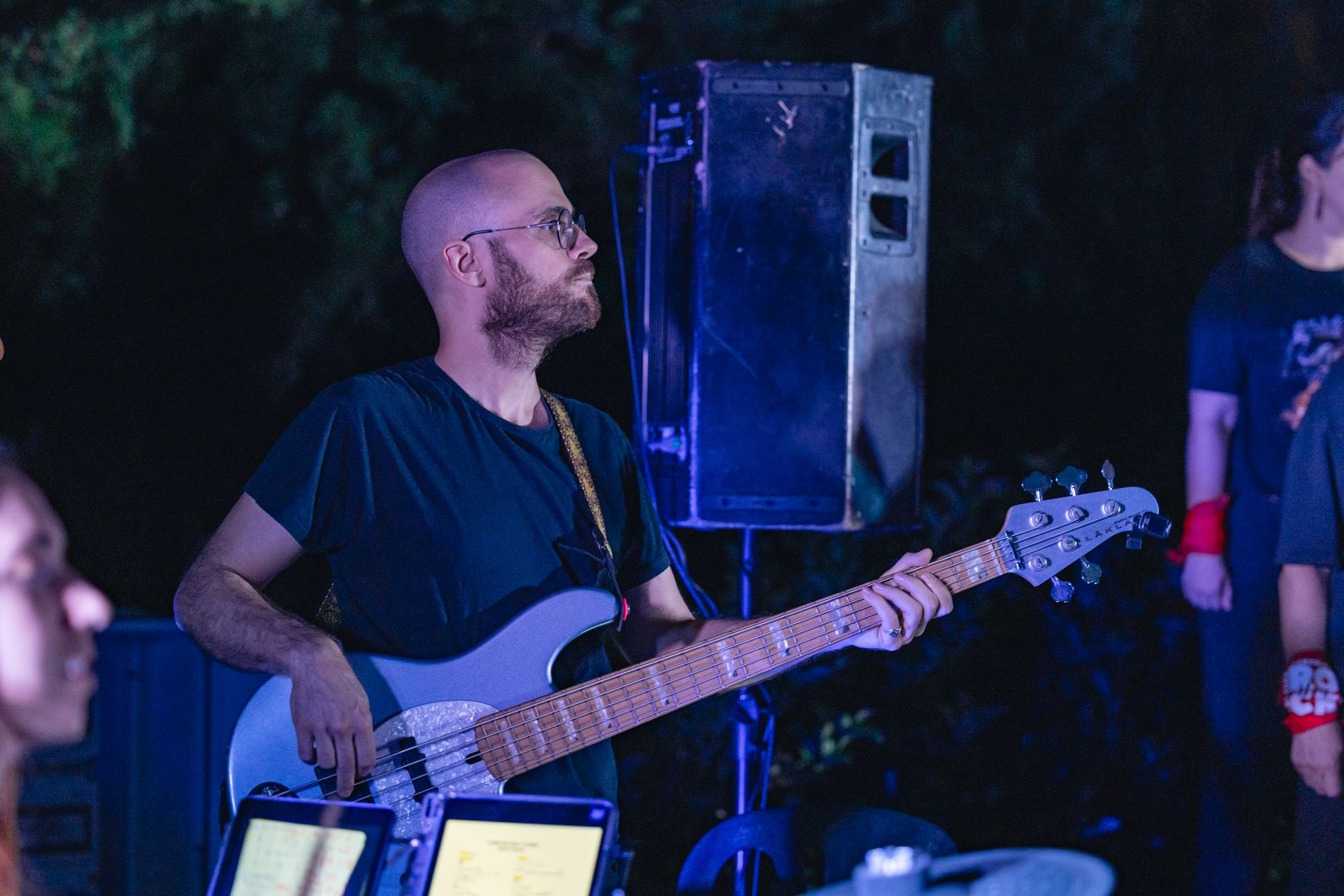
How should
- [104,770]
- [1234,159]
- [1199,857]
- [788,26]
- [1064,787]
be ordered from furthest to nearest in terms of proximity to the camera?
[788,26]
[1234,159]
[1064,787]
[104,770]
[1199,857]

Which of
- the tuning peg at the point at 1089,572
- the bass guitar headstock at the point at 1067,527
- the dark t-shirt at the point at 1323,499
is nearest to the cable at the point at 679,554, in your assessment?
the bass guitar headstock at the point at 1067,527

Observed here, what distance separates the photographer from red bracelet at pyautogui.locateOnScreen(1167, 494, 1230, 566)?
379cm

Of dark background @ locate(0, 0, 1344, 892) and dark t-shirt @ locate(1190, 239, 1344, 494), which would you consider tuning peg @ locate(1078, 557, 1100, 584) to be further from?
dark background @ locate(0, 0, 1344, 892)

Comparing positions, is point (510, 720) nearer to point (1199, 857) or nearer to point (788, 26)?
point (1199, 857)

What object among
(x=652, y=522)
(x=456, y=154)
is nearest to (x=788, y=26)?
(x=456, y=154)

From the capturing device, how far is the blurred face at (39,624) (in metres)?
1.04

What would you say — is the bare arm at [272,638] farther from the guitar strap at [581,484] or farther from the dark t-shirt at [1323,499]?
the dark t-shirt at [1323,499]

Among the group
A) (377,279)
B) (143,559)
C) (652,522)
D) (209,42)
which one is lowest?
(143,559)

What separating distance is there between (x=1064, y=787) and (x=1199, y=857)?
112 cm

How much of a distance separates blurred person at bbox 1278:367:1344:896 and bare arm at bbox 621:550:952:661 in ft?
2.61

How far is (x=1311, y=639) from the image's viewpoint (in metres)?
2.93

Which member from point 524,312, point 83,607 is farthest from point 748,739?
point 83,607

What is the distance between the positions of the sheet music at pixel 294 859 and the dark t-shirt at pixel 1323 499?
6.94 ft

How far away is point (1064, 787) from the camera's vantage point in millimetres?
5012
